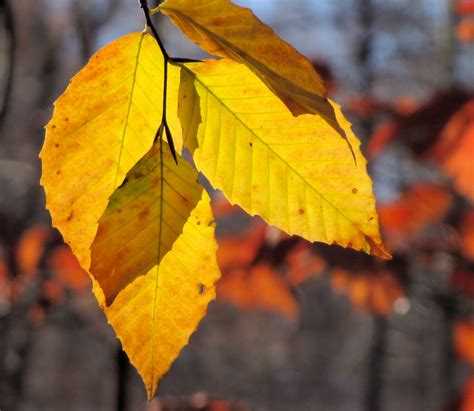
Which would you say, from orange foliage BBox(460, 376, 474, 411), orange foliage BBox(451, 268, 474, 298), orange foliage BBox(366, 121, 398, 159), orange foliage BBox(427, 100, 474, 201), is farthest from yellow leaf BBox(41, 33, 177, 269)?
orange foliage BBox(451, 268, 474, 298)

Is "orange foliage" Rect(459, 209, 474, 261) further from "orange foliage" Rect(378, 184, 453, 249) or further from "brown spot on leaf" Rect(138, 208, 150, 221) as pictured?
"brown spot on leaf" Rect(138, 208, 150, 221)

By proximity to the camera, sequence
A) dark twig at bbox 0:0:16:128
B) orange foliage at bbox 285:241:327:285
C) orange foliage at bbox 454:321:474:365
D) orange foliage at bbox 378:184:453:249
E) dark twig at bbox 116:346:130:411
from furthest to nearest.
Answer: orange foliage at bbox 454:321:474:365 < orange foliage at bbox 378:184:453:249 < orange foliage at bbox 285:241:327:285 < dark twig at bbox 116:346:130:411 < dark twig at bbox 0:0:16:128

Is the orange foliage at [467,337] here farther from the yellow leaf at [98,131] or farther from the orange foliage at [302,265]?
the yellow leaf at [98,131]

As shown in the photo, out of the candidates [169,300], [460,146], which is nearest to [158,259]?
[169,300]

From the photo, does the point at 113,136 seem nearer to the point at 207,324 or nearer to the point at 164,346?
the point at 164,346

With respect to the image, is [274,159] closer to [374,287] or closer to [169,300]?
[169,300]
